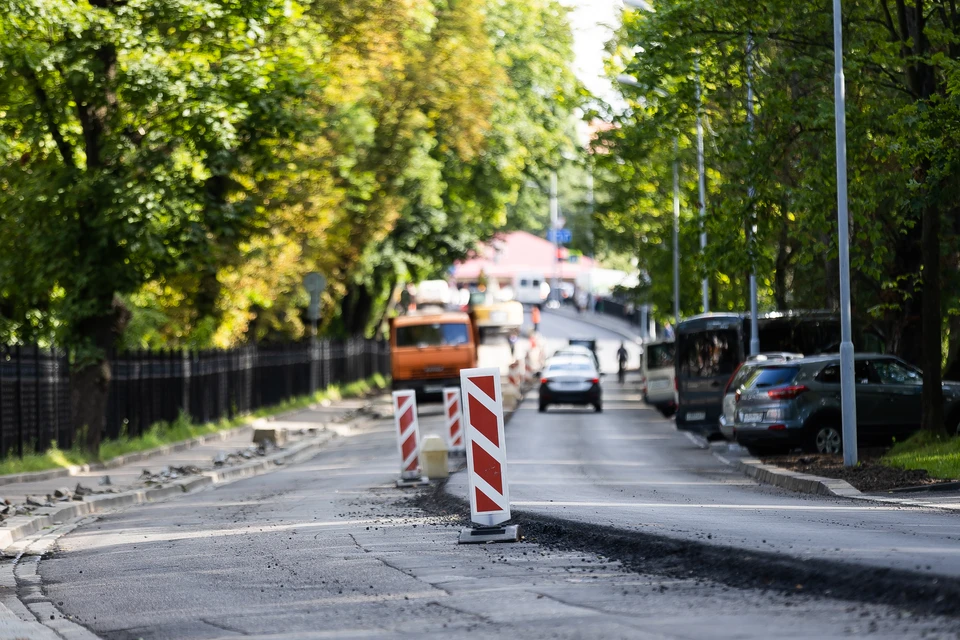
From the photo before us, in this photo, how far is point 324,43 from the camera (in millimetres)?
31031

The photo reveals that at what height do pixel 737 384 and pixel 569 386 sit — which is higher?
pixel 737 384

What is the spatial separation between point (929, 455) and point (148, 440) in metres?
15.0

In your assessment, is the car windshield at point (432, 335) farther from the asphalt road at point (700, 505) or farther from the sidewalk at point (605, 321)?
the sidewalk at point (605, 321)

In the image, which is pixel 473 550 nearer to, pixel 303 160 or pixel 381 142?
pixel 303 160

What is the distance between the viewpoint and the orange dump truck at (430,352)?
1658 inches

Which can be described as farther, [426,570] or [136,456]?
[136,456]

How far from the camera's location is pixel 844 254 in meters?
20.1

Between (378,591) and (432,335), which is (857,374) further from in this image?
(432,335)

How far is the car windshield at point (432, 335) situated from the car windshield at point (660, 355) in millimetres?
5547

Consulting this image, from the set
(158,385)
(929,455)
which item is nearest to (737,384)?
(929,455)

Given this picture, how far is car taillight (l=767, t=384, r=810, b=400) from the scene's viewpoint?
22578 millimetres

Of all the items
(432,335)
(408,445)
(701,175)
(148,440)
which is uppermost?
(701,175)

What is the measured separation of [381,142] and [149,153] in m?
19.5

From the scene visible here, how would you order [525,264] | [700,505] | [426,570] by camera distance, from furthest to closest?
[525,264] → [700,505] → [426,570]
